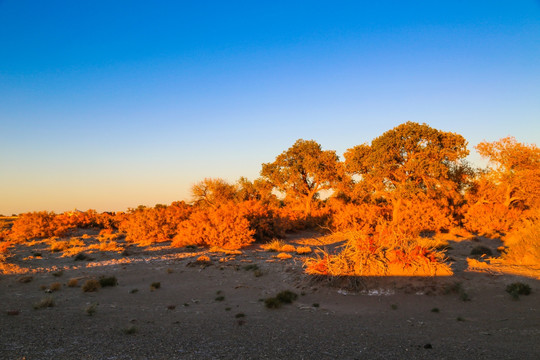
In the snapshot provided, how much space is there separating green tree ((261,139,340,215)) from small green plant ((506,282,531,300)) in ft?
68.9

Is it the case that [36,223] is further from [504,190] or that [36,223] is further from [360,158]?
[504,190]

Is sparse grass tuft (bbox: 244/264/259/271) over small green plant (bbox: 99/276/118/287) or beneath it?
beneath

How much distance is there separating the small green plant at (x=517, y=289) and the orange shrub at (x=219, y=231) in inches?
494

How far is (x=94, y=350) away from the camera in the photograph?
18.9 ft

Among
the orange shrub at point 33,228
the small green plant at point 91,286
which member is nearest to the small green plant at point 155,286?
the small green plant at point 91,286

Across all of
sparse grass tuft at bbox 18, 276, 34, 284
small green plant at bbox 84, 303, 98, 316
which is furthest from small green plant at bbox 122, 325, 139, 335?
sparse grass tuft at bbox 18, 276, 34, 284

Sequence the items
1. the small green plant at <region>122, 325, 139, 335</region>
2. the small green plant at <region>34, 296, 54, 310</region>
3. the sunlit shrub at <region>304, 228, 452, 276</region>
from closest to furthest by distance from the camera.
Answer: the small green plant at <region>122, 325, 139, 335</region>, the small green plant at <region>34, 296, 54, 310</region>, the sunlit shrub at <region>304, 228, 452, 276</region>

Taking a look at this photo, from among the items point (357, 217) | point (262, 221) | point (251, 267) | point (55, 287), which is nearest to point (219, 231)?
point (262, 221)

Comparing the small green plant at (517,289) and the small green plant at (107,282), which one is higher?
the small green plant at (107,282)

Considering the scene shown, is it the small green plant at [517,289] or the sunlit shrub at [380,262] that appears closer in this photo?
the small green plant at [517,289]

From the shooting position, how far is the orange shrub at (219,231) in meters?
18.6

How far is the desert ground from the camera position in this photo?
5.86 m

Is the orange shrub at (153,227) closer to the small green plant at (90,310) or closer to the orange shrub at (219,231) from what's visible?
the orange shrub at (219,231)

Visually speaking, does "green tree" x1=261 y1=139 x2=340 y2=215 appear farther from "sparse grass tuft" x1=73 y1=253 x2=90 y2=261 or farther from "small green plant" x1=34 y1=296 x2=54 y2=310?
"small green plant" x1=34 y1=296 x2=54 y2=310
